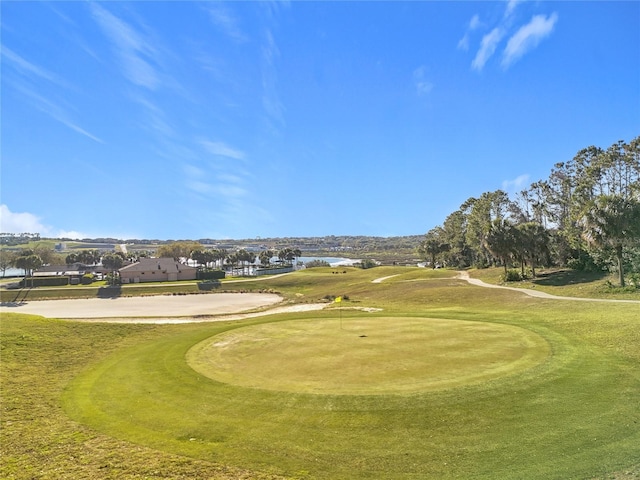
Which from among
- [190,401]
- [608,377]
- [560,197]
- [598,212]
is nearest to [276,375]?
[190,401]

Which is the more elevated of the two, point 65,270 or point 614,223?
point 614,223

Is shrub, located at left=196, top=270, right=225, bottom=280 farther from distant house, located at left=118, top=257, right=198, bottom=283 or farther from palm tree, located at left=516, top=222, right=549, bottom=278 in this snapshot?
palm tree, located at left=516, top=222, right=549, bottom=278

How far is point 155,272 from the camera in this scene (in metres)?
99.3

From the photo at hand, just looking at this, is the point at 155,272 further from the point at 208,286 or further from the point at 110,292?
the point at 208,286

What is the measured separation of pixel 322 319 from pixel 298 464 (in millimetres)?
22292

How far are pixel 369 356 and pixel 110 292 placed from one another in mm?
74510

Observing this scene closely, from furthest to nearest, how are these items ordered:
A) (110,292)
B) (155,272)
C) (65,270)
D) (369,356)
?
(65,270), (155,272), (110,292), (369,356)

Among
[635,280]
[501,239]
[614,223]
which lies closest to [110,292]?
[501,239]

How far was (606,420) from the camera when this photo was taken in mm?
11352

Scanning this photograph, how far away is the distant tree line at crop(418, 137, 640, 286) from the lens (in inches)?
1583

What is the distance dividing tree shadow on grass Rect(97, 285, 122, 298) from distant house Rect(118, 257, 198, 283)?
14.6 m

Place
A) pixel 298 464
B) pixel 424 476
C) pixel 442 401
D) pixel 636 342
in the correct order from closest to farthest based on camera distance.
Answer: pixel 424 476 → pixel 298 464 → pixel 442 401 → pixel 636 342

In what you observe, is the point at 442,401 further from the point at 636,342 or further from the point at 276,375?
the point at 636,342

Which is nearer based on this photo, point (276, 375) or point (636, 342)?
point (276, 375)
